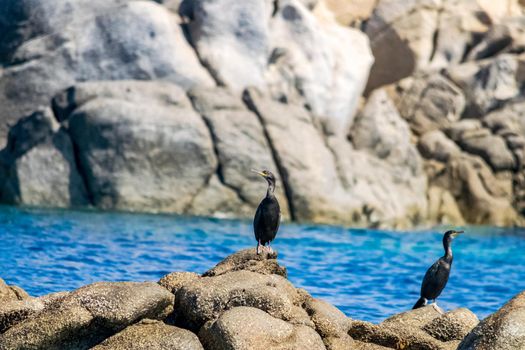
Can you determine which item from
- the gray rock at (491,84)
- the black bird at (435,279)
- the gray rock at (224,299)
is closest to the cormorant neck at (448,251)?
the black bird at (435,279)

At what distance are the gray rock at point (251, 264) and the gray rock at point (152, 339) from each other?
1181 mm

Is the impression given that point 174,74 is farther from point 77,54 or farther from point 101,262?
point 101,262

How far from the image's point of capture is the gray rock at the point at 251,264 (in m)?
10.4

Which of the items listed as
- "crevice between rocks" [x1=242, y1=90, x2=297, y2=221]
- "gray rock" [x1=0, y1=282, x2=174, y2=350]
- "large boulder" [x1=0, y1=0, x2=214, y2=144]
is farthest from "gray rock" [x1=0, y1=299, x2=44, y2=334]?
"large boulder" [x1=0, y1=0, x2=214, y2=144]

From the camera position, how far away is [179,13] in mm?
26703

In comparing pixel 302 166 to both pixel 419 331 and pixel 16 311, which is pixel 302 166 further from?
pixel 16 311

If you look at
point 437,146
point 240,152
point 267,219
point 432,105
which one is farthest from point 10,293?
point 432,105

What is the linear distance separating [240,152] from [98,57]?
178 inches

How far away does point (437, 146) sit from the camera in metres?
27.8

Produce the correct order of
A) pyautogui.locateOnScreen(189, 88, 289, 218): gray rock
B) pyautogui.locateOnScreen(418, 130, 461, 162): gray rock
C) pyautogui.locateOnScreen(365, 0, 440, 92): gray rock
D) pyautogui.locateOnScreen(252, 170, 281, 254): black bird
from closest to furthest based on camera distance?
pyautogui.locateOnScreen(252, 170, 281, 254): black bird, pyautogui.locateOnScreen(189, 88, 289, 218): gray rock, pyautogui.locateOnScreen(418, 130, 461, 162): gray rock, pyautogui.locateOnScreen(365, 0, 440, 92): gray rock

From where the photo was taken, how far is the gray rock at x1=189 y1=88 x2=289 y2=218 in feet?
77.6

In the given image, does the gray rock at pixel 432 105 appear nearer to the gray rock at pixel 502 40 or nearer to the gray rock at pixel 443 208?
the gray rock at pixel 502 40

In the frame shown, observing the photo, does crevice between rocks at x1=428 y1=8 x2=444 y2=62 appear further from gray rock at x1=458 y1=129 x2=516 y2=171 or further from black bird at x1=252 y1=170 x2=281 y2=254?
black bird at x1=252 y1=170 x2=281 y2=254

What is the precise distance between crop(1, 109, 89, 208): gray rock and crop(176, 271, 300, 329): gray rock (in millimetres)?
13977
